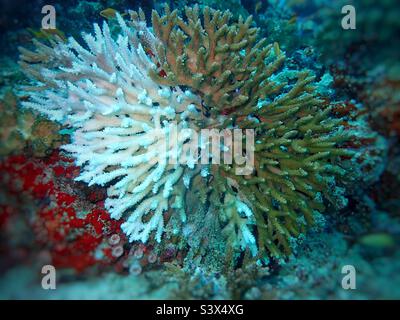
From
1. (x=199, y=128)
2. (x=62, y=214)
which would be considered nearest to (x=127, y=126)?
(x=199, y=128)

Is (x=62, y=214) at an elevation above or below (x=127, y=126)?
below

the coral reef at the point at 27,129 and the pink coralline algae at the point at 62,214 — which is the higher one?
the coral reef at the point at 27,129

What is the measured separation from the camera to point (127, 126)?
8.71ft

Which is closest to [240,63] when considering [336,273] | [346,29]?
[346,29]

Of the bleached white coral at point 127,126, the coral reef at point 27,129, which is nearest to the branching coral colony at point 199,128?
the bleached white coral at point 127,126

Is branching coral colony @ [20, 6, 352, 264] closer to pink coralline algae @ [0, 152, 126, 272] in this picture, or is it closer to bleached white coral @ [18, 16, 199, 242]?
bleached white coral @ [18, 16, 199, 242]

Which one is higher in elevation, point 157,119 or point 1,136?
point 157,119

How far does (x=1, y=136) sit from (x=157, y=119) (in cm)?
118

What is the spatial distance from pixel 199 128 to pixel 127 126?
0.65 m

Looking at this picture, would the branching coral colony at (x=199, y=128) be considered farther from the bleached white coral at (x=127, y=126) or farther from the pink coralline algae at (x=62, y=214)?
the pink coralline algae at (x=62, y=214)

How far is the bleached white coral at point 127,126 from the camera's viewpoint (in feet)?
8.57

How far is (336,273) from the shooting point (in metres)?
1.87

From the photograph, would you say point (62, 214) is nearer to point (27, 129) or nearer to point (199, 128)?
point (27, 129)

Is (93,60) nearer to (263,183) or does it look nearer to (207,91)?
(207,91)
